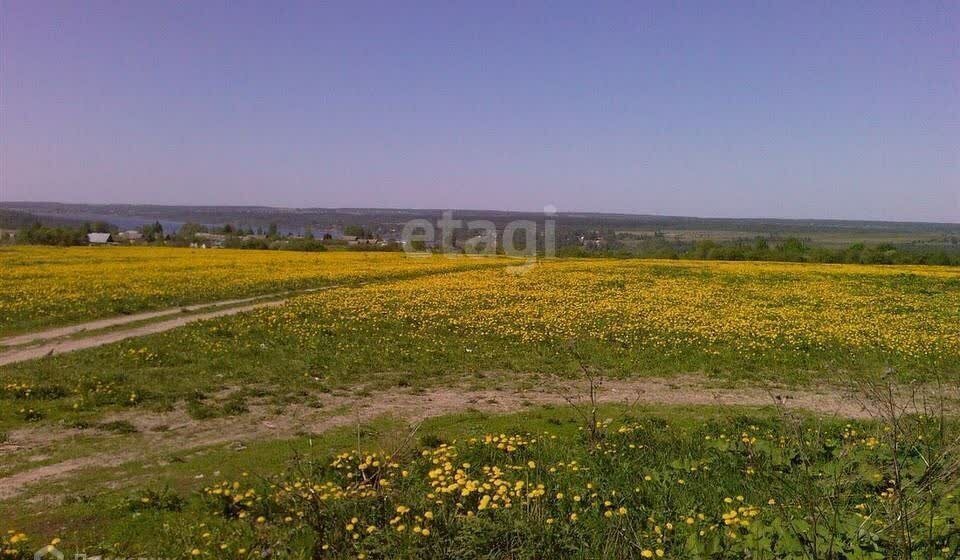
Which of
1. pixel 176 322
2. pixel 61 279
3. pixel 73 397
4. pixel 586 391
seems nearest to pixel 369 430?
pixel 586 391

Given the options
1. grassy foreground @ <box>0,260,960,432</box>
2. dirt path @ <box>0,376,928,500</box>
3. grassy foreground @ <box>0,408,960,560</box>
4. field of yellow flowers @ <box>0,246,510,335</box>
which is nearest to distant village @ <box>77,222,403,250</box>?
field of yellow flowers @ <box>0,246,510,335</box>

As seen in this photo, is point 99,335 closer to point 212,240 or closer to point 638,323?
point 638,323

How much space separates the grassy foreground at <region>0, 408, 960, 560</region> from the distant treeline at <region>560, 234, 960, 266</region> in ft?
232

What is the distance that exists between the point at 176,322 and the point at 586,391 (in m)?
15.0

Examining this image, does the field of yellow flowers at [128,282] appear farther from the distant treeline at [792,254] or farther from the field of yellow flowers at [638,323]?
the distant treeline at [792,254]

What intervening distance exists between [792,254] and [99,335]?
7404 centimetres

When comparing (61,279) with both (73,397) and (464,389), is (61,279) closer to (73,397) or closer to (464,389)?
(73,397)

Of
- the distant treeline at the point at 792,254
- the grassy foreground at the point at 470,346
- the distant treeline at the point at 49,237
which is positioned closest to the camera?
the grassy foreground at the point at 470,346

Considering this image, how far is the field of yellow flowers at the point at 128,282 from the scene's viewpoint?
2060cm

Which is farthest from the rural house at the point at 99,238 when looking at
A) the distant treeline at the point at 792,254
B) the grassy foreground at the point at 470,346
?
the grassy foreground at the point at 470,346

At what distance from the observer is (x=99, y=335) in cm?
1723

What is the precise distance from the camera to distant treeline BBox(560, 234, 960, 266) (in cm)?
6662

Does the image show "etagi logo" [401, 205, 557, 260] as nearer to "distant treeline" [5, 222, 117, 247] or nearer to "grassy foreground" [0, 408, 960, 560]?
"distant treeline" [5, 222, 117, 247]

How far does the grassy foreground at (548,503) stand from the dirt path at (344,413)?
0.96 metres
